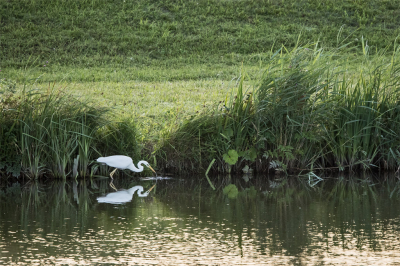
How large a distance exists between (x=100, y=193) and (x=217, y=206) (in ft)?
5.35

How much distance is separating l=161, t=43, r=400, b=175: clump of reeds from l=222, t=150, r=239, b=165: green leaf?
15mm

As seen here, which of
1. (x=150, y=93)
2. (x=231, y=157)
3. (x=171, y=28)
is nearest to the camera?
(x=231, y=157)

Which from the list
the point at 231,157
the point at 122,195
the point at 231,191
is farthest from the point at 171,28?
the point at 122,195

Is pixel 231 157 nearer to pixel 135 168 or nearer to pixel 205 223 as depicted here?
pixel 135 168

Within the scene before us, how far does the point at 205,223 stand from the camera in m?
5.80

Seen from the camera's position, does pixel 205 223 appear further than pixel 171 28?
No

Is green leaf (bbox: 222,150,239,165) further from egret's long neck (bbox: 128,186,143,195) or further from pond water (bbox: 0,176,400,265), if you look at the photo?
egret's long neck (bbox: 128,186,143,195)

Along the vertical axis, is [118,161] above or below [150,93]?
below

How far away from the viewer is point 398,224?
5688mm

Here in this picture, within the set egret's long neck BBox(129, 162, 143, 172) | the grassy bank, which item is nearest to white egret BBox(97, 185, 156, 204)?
egret's long neck BBox(129, 162, 143, 172)

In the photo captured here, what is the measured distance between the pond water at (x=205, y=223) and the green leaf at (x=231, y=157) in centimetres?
27

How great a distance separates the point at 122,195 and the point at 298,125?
2.80 m

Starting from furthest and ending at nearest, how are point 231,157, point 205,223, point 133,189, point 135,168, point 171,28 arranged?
1. point 171,28
2. point 231,157
3. point 135,168
4. point 133,189
5. point 205,223

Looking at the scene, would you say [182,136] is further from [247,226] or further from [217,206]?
[247,226]
